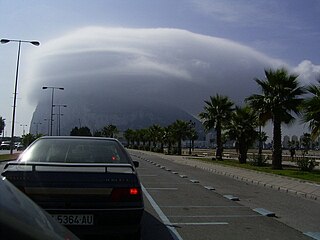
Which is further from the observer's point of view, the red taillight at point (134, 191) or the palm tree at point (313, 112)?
the palm tree at point (313, 112)

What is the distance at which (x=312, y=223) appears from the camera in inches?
363

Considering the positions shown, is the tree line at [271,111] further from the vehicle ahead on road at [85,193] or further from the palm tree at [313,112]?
the vehicle ahead on road at [85,193]

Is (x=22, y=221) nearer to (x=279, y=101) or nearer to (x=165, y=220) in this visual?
(x=165, y=220)

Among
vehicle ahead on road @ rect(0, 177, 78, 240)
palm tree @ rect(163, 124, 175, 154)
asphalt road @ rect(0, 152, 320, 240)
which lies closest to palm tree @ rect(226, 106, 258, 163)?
asphalt road @ rect(0, 152, 320, 240)

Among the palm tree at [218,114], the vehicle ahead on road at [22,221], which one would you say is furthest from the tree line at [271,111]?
the vehicle ahead on road at [22,221]

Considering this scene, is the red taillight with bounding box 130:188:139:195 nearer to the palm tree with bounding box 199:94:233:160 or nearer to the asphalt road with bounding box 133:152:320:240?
the asphalt road with bounding box 133:152:320:240

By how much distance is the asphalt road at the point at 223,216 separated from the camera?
7.98m

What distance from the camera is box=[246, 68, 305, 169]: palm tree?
26969 mm

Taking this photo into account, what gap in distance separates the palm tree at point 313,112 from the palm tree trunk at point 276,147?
531cm

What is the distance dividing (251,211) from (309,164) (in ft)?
54.2

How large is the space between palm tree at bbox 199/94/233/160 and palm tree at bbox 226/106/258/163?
553cm

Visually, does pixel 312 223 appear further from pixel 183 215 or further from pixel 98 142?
pixel 98 142

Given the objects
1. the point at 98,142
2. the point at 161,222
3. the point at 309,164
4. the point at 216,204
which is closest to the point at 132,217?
the point at 98,142

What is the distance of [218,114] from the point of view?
43.1 metres
